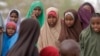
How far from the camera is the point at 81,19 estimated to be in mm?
4879

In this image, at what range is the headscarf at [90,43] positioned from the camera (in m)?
3.97

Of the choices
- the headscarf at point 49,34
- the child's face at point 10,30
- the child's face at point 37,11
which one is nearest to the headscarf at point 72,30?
the headscarf at point 49,34

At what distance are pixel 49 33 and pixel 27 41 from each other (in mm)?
1893

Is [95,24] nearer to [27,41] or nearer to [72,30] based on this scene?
[72,30]

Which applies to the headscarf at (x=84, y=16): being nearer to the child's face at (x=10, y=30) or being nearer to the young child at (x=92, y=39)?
the young child at (x=92, y=39)

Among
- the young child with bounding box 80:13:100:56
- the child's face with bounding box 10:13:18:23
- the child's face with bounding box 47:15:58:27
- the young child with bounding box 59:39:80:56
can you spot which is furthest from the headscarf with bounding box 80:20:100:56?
the young child with bounding box 59:39:80:56

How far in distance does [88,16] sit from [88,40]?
1014 millimetres

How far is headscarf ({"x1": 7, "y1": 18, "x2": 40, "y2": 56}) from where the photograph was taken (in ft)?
9.33

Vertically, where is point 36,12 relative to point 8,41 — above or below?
above

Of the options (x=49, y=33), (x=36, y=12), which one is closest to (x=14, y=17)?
(x=36, y=12)

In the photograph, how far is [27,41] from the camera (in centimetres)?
288

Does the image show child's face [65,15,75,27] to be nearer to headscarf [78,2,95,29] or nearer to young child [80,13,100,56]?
headscarf [78,2,95,29]

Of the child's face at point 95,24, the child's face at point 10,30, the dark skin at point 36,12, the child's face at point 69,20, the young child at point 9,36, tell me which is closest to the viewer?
the child's face at point 95,24

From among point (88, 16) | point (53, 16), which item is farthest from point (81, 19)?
point (53, 16)
